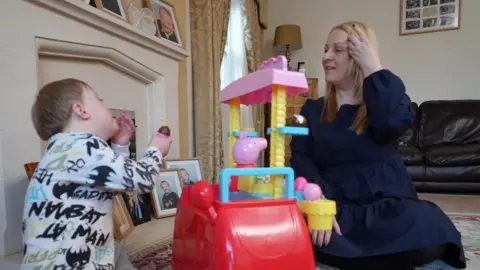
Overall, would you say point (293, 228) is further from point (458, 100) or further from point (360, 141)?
point (458, 100)

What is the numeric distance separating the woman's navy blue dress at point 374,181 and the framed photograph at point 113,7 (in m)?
1.05

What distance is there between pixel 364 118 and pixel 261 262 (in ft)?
2.05

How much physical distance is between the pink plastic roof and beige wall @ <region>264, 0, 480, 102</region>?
3.32 metres

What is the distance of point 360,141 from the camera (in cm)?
113

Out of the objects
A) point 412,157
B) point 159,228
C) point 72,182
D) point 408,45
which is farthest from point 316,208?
point 408,45

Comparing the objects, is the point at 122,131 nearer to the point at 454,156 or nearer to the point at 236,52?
the point at 236,52

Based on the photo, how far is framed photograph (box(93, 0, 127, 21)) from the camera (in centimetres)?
153

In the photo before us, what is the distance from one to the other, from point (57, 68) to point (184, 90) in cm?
104

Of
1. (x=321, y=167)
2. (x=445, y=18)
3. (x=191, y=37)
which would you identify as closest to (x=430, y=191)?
(x=445, y=18)

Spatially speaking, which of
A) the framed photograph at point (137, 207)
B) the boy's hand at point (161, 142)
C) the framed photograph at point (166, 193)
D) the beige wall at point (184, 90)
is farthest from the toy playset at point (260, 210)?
the beige wall at point (184, 90)

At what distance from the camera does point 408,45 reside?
376 cm

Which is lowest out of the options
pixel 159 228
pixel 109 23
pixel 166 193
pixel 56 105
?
pixel 159 228

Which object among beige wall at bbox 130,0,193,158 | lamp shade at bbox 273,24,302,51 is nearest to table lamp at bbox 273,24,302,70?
lamp shade at bbox 273,24,302,51

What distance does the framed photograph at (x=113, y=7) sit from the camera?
153cm
